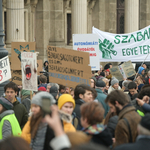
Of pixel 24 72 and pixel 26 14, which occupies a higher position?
pixel 26 14

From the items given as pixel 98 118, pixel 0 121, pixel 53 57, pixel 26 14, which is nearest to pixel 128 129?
pixel 98 118

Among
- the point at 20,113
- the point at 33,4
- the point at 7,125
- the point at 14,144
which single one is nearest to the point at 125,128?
the point at 7,125

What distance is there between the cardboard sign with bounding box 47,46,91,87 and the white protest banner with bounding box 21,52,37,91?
0.64 metres

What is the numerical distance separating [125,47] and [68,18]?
14.2 metres

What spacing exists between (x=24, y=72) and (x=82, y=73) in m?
1.10

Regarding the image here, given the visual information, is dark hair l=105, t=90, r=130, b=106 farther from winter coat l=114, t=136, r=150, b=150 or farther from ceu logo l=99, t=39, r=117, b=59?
ceu logo l=99, t=39, r=117, b=59

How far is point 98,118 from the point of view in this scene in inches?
167

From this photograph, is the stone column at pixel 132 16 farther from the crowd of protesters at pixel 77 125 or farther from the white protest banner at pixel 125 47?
the crowd of protesters at pixel 77 125

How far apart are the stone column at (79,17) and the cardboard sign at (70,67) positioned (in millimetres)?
13905

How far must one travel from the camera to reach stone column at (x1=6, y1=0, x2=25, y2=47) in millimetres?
19500

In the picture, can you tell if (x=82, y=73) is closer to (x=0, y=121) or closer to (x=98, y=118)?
(x=0, y=121)

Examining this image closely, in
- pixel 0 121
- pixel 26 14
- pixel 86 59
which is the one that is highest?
pixel 26 14

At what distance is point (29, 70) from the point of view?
808 centimetres

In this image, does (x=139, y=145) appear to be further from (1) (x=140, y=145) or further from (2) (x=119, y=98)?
(2) (x=119, y=98)
